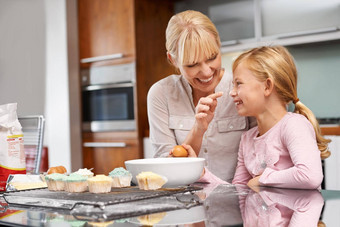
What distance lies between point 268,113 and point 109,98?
8.19 ft

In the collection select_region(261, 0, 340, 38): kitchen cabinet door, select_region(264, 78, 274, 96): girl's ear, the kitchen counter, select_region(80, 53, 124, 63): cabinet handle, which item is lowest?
the kitchen counter

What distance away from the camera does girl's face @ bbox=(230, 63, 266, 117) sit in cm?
136

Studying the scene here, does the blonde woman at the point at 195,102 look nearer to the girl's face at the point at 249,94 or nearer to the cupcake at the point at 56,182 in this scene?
the girl's face at the point at 249,94

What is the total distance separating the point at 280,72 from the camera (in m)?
1.36

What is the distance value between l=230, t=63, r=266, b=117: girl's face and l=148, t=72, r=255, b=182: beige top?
24cm

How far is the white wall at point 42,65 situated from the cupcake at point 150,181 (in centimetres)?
289

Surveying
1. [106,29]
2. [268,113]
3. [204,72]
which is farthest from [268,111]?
[106,29]

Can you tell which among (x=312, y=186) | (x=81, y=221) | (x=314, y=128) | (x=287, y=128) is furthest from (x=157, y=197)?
(x=314, y=128)

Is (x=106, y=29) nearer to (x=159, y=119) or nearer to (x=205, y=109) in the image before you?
(x=159, y=119)

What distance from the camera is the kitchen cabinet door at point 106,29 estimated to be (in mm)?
3551

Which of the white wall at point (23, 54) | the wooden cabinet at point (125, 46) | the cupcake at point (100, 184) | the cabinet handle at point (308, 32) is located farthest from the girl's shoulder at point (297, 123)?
the white wall at point (23, 54)

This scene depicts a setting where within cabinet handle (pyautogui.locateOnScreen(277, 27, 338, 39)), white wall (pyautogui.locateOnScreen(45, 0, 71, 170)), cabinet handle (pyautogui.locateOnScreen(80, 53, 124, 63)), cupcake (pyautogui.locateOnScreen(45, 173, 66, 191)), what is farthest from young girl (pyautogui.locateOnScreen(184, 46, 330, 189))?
white wall (pyautogui.locateOnScreen(45, 0, 71, 170))

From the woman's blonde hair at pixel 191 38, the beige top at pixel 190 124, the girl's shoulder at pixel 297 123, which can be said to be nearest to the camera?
the girl's shoulder at pixel 297 123

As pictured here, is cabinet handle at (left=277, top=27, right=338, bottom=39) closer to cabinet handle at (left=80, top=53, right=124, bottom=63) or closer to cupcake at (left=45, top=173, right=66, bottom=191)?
cabinet handle at (left=80, top=53, right=124, bottom=63)
